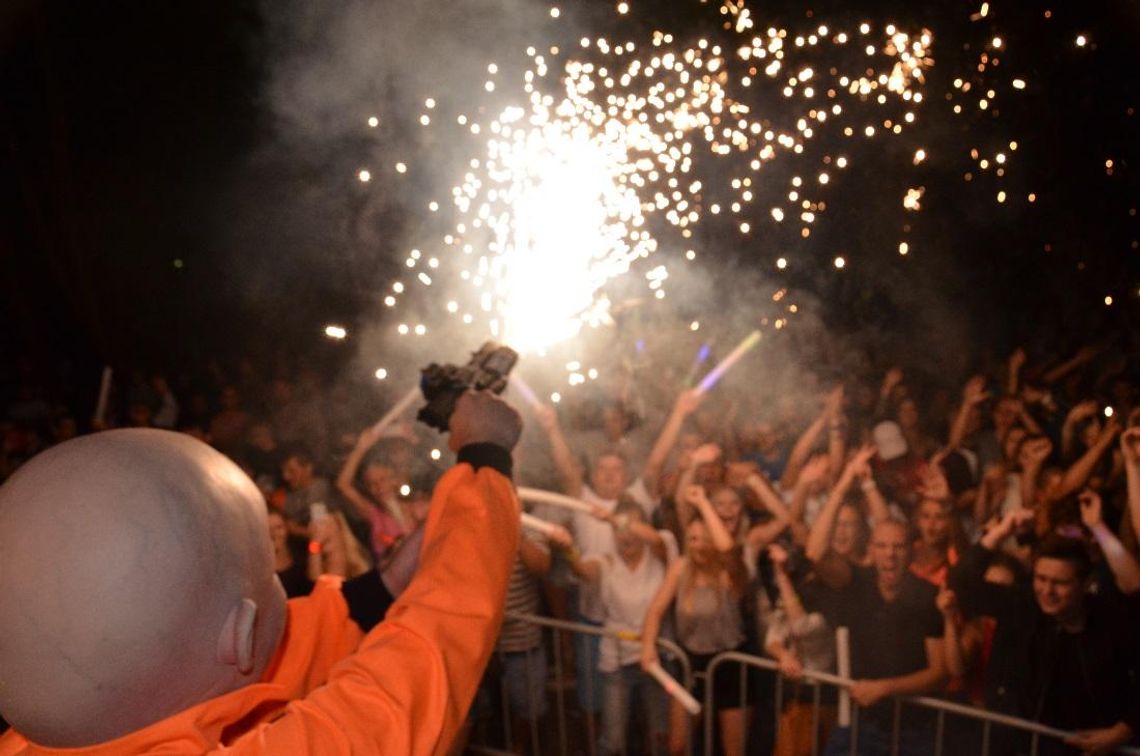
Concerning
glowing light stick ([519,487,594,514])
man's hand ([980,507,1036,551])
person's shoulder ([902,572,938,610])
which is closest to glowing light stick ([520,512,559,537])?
glowing light stick ([519,487,594,514])

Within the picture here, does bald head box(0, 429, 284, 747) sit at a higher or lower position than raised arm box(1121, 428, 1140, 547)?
lower

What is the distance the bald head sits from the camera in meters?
0.85

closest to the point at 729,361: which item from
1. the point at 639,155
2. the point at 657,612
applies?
the point at 639,155

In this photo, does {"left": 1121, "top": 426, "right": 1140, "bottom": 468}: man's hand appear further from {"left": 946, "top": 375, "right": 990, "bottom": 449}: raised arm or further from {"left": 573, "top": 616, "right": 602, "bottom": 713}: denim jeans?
{"left": 573, "top": 616, "right": 602, "bottom": 713}: denim jeans

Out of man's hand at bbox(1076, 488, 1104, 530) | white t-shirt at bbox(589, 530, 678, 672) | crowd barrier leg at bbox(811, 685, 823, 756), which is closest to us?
crowd barrier leg at bbox(811, 685, 823, 756)

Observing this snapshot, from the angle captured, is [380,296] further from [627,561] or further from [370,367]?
[627,561]

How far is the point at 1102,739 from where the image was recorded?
110 inches

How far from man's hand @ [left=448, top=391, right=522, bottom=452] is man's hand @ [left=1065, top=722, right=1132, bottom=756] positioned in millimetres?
2549

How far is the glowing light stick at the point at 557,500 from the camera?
159 inches

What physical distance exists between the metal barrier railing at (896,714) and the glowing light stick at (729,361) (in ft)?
6.47

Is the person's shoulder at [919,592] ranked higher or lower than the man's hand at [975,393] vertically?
lower

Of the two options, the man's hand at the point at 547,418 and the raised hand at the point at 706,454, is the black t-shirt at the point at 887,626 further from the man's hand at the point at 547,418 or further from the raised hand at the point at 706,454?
the man's hand at the point at 547,418

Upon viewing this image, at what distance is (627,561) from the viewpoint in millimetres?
3896

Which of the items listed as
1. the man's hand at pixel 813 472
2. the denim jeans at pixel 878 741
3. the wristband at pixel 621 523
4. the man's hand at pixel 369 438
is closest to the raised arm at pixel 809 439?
the man's hand at pixel 813 472
